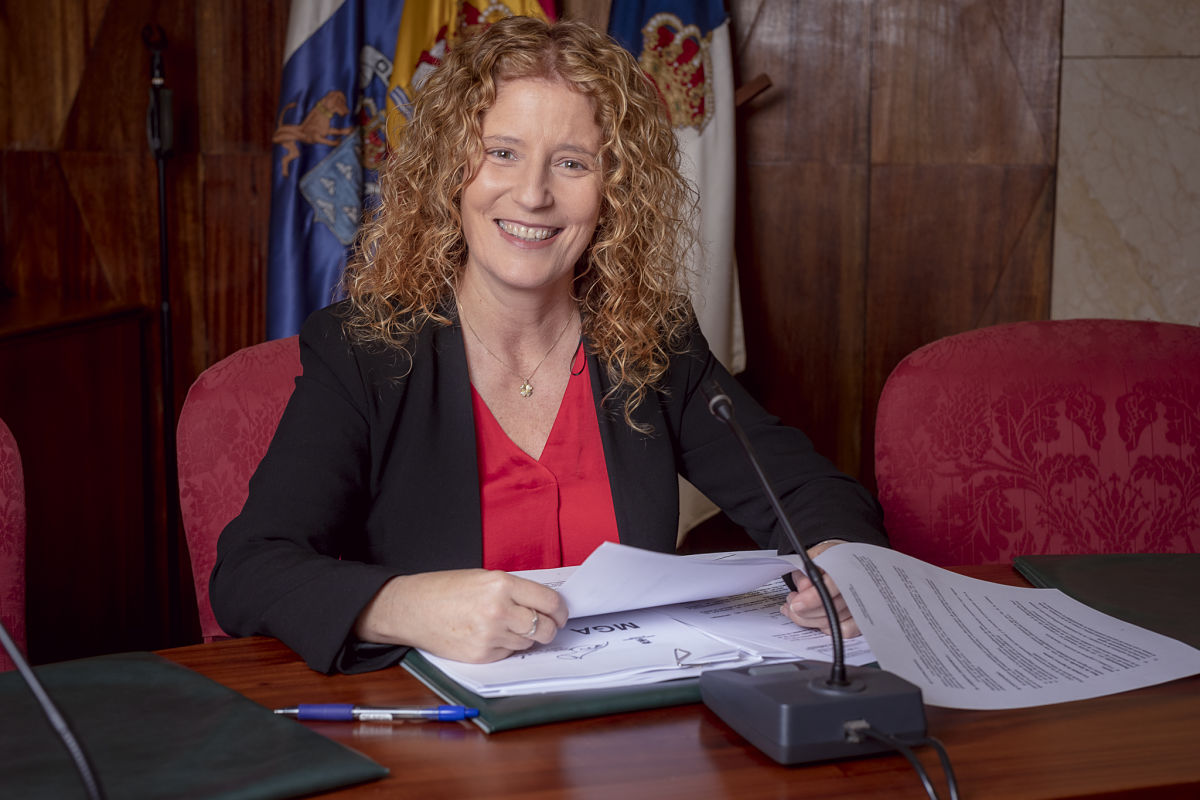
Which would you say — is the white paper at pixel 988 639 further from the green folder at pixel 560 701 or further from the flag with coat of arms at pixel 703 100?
the flag with coat of arms at pixel 703 100

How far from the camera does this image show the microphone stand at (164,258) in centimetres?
295

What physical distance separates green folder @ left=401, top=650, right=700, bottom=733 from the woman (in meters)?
0.39

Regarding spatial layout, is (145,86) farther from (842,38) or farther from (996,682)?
(996,682)

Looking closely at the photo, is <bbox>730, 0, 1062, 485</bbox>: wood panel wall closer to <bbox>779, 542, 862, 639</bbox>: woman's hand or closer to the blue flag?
the blue flag

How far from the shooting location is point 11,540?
1278 millimetres

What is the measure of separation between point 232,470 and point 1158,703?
1.16 meters

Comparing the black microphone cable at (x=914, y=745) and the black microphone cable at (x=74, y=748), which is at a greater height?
the black microphone cable at (x=74, y=748)

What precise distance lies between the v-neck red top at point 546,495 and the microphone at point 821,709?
682mm

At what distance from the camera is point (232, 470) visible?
1.57 m

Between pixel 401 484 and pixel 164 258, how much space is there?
1864 millimetres

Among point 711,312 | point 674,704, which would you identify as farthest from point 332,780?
point 711,312

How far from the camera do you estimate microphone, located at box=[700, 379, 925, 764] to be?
0.84 metres

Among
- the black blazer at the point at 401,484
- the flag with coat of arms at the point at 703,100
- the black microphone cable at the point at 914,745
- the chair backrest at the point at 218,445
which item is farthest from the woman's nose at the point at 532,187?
the flag with coat of arms at the point at 703,100

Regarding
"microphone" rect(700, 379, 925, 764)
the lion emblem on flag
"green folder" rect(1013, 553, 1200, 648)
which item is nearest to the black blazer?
"green folder" rect(1013, 553, 1200, 648)
